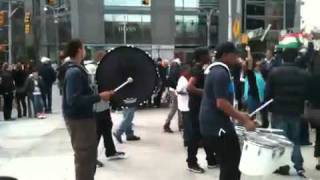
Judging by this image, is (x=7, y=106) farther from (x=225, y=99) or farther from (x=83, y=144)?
(x=225, y=99)

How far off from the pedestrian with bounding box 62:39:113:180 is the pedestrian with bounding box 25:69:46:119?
→ 1203cm

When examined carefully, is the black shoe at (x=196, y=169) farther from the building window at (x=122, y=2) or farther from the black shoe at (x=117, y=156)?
the building window at (x=122, y=2)

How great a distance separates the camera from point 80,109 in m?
6.31

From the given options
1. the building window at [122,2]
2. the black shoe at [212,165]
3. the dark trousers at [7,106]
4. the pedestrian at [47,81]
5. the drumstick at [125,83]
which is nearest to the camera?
the drumstick at [125,83]

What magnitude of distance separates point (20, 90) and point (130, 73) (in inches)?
530

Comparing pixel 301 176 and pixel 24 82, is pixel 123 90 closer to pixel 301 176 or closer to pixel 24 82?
pixel 301 176

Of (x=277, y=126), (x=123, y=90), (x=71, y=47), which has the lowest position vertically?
(x=277, y=126)

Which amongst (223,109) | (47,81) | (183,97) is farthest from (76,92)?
(47,81)

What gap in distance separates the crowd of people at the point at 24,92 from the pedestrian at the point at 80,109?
11.8m

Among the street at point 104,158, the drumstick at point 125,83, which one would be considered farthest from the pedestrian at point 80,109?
the street at point 104,158

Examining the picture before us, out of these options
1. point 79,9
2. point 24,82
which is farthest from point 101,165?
point 79,9

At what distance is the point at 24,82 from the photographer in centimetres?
1950

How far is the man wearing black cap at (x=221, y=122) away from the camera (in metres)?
5.74

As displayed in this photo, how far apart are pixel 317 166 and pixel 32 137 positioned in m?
6.80
